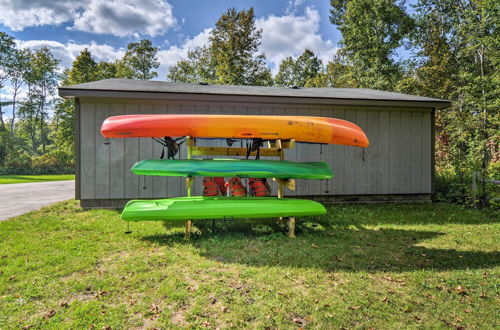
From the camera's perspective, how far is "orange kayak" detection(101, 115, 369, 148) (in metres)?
4.07

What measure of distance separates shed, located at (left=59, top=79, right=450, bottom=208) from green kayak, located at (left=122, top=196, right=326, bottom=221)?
2.69 meters

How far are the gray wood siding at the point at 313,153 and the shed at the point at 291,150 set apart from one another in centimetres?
2

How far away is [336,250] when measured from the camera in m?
3.54

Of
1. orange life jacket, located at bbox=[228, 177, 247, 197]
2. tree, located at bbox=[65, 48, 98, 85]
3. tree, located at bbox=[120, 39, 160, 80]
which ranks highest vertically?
tree, located at bbox=[120, 39, 160, 80]

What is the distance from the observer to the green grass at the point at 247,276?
2.09 m

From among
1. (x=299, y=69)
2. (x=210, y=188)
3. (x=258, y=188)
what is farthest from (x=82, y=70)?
(x=258, y=188)

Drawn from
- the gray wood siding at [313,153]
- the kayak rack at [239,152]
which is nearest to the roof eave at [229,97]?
the gray wood siding at [313,153]

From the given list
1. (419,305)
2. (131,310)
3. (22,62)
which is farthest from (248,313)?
(22,62)

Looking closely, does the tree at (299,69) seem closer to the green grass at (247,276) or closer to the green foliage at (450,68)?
the green foliage at (450,68)

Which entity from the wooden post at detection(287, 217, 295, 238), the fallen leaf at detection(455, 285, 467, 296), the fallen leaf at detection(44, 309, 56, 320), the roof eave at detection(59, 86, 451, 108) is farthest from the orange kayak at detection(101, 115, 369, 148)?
the fallen leaf at detection(44, 309, 56, 320)

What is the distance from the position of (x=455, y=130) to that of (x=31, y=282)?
52.3 feet

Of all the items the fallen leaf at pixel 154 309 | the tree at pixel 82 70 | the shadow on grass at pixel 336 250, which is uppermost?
the tree at pixel 82 70

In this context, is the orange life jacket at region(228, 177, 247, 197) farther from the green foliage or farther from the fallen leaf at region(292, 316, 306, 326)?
the green foliage

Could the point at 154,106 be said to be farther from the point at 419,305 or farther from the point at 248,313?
the point at 419,305
